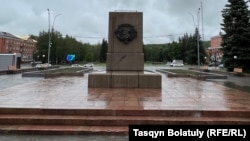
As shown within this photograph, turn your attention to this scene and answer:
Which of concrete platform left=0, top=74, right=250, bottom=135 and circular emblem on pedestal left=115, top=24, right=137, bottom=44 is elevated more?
circular emblem on pedestal left=115, top=24, right=137, bottom=44

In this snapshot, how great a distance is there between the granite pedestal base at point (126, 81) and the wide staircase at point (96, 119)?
5.46 metres

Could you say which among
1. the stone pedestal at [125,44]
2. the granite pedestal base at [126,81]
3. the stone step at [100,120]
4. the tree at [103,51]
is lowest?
the stone step at [100,120]

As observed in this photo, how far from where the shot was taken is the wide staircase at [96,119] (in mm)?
6012

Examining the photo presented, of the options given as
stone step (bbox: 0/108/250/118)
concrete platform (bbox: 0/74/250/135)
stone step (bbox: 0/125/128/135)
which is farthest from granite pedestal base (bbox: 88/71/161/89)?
stone step (bbox: 0/125/128/135)

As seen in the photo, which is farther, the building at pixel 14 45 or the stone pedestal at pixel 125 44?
the building at pixel 14 45

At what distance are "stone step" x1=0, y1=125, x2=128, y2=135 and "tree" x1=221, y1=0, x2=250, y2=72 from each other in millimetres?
26801

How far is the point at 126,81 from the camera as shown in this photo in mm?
12258

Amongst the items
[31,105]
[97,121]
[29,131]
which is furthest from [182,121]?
[31,105]

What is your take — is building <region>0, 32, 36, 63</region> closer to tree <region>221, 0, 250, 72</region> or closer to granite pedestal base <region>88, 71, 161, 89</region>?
tree <region>221, 0, 250, 72</region>

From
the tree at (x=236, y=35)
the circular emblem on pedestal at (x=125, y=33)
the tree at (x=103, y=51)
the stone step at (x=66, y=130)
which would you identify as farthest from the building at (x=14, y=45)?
the stone step at (x=66, y=130)

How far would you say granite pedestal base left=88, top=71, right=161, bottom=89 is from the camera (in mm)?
12234

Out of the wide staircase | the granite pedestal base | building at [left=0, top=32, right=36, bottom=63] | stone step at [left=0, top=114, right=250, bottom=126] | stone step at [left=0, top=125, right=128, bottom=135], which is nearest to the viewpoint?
stone step at [left=0, top=125, right=128, bottom=135]

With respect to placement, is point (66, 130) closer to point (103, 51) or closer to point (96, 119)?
point (96, 119)

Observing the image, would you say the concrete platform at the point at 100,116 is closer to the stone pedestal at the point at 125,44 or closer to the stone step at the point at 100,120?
the stone step at the point at 100,120
